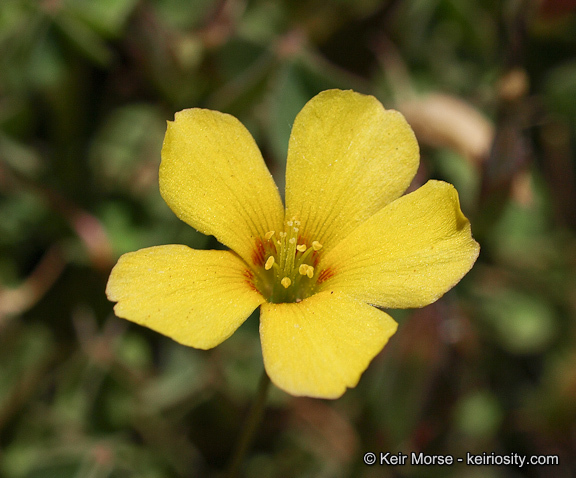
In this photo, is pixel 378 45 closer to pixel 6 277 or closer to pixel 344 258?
pixel 344 258

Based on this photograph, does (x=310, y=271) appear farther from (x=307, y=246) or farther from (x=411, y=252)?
(x=411, y=252)

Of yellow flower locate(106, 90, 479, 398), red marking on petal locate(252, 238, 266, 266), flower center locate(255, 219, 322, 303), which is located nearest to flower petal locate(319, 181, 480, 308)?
yellow flower locate(106, 90, 479, 398)

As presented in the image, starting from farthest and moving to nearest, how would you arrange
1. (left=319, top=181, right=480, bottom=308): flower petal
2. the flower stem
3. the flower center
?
the flower center
the flower stem
(left=319, top=181, right=480, bottom=308): flower petal

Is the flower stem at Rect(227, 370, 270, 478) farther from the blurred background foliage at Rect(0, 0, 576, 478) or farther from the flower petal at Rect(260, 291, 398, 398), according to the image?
the blurred background foliage at Rect(0, 0, 576, 478)

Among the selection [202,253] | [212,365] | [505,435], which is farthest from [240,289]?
[505,435]

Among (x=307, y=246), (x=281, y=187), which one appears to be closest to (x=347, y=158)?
(x=307, y=246)

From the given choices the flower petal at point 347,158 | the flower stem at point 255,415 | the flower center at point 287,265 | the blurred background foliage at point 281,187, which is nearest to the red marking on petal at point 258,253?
the flower center at point 287,265
